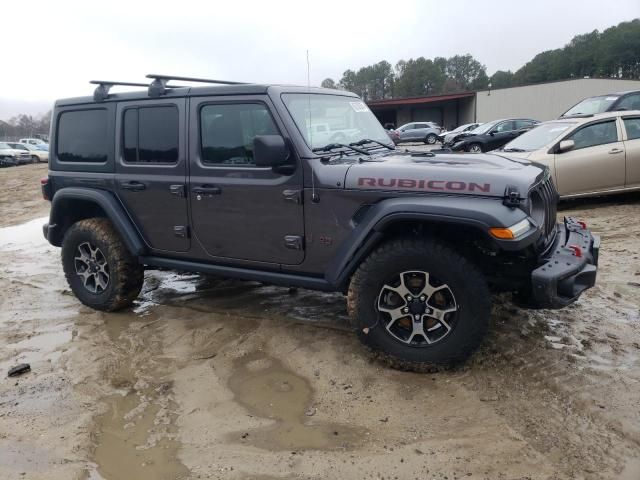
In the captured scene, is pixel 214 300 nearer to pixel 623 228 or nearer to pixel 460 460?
pixel 460 460

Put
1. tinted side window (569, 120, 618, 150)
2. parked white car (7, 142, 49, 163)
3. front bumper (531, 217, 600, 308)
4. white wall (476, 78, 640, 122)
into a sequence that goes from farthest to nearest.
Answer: white wall (476, 78, 640, 122), parked white car (7, 142, 49, 163), tinted side window (569, 120, 618, 150), front bumper (531, 217, 600, 308)

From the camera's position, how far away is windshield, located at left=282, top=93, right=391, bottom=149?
4031mm

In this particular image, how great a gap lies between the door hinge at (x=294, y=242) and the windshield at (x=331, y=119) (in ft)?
2.21

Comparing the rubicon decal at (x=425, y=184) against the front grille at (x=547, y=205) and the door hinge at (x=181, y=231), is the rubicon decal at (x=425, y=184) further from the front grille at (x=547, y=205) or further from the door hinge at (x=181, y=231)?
the door hinge at (x=181, y=231)

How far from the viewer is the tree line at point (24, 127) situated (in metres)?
72.9

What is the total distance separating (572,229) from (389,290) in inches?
68.9

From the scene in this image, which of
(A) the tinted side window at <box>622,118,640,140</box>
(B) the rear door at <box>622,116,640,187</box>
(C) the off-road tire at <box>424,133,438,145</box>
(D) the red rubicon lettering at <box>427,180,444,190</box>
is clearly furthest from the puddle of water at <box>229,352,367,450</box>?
(C) the off-road tire at <box>424,133,438,145</box>

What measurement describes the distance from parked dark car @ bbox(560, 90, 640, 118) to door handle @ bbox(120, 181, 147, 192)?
28.9 ft

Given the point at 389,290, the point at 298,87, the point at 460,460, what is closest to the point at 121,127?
the point at 298,87

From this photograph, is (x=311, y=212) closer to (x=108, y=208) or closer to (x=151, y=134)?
(x=151, y=134)

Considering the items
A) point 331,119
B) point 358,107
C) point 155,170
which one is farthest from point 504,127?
point 155,170

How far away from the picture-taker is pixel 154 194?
15.1ft

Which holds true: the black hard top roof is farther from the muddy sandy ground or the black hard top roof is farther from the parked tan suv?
the parked tan suv

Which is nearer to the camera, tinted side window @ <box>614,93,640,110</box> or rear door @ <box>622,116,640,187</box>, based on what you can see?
rear door @ <box>622,116,640,187</box>
